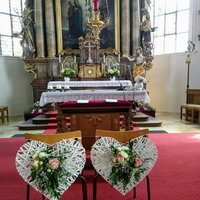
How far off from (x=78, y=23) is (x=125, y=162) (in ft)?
25.5

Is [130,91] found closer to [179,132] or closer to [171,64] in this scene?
[179,132]

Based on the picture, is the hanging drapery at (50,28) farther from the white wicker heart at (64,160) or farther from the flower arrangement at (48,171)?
the flower arrangement at (48,171)

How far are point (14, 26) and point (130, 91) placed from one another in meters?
6.93

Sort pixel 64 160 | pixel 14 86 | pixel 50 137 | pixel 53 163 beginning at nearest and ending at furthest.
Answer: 1. pixel 53 163
2. pixel 64 160
3. pixel 50 137
4. pixel 14 86

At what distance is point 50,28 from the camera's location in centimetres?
812

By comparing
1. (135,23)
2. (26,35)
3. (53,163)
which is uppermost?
(135,23)

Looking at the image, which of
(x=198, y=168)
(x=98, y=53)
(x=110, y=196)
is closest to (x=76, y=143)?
(x=110, y=196)

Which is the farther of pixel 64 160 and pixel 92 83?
pixel 92 83

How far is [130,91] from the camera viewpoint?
197 inches

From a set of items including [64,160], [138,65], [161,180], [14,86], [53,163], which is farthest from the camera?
[14,86]

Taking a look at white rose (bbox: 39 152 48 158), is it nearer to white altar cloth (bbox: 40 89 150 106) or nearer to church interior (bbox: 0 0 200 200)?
church interior (bbox: 0 0 200 200)

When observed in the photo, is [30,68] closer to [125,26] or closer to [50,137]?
[125,26]

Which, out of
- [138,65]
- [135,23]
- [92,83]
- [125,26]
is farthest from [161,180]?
[135,23]

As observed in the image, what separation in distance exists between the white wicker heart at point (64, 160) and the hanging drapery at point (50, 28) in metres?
6.95
